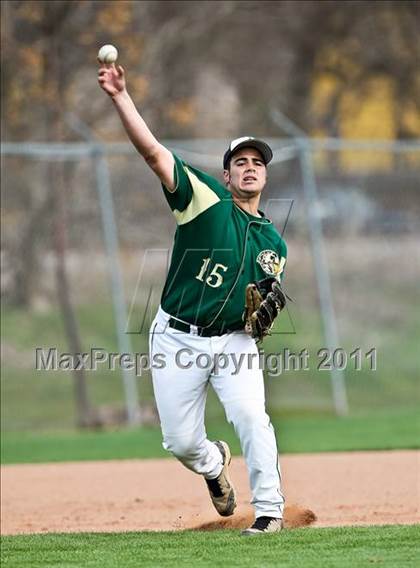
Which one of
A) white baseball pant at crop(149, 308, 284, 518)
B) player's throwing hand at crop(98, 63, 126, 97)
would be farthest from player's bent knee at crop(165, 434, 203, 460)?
player's throwing hand at crop(98, 63, 126, 97)

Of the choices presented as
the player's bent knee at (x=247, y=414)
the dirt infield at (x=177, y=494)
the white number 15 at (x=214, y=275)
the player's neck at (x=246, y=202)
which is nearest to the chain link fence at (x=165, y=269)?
the dirt infield at (x=177, y=494)

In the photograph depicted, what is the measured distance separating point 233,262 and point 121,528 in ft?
6.95

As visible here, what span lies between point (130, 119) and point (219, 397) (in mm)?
1595

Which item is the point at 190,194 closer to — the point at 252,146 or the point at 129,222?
the point at 252,146

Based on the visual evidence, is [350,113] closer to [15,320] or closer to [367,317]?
[367,317]

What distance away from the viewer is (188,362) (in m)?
6.82

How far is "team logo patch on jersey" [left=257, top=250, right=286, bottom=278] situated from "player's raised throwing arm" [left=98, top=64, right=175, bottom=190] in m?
0.70

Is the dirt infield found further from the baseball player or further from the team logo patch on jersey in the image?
the team logo patch on jersey

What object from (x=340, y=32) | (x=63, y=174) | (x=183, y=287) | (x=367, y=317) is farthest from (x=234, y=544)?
(x=340, y=32)

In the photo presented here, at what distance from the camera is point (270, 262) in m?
6.83

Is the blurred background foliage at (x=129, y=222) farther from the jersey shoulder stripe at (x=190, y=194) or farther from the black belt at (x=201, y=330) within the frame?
the jersey shoulder stripe at (x=190, y=194)

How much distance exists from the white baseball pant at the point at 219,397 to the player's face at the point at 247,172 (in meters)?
0.77

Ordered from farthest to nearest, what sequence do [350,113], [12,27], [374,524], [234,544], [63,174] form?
[350,113] < [12,27] < [63,174] < [374,524] < [234,544]

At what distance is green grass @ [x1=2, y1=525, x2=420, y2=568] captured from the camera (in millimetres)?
5766
